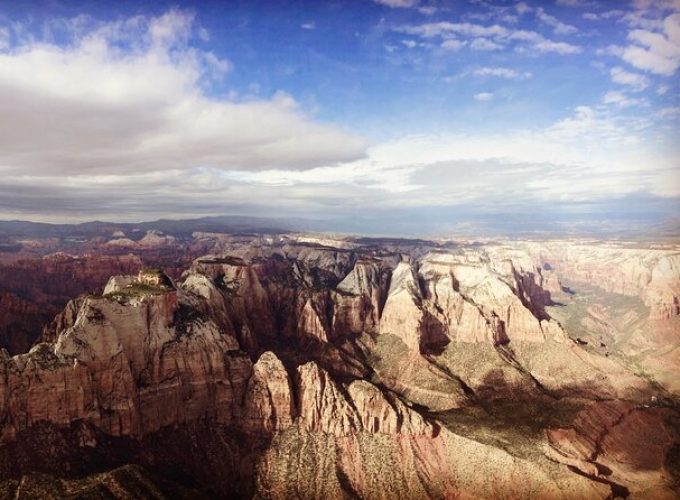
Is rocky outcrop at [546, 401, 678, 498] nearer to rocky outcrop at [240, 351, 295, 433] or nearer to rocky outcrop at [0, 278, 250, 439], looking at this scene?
rocky outcrop at [240, 351, 295, 433]

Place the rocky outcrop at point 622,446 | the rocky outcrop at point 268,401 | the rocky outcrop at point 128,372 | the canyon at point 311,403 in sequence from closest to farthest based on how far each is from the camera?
the rocky outcrop at point 128,372 → the canyon at point 311,403 → the rocky outcrop at point 622,446 → the rocky outcrop at point 268,401

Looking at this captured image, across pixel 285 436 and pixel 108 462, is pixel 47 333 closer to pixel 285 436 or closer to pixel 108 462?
pixel 108 462

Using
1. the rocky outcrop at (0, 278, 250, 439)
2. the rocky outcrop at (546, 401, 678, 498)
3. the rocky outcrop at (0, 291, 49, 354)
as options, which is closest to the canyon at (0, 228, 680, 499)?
the rocky outcrop at (0, 278, 250, 439)

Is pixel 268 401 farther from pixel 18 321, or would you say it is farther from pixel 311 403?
pixel 18 321

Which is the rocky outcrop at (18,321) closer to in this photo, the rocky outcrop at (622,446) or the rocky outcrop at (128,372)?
the rocky outcrop at (128,372)

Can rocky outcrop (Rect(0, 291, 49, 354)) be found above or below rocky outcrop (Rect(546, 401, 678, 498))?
above

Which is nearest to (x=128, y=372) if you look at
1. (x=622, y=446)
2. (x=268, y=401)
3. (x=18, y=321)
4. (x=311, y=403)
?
(x=268, y=401)

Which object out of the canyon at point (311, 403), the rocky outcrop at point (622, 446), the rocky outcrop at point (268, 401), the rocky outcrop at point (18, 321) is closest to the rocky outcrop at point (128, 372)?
the canyon at point (311, 403)

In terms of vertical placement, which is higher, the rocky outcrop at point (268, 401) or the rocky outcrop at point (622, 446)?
the rocky outcrop at point (268, 401)

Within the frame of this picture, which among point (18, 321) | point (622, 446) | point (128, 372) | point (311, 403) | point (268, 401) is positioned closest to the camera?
point (128, 372)
